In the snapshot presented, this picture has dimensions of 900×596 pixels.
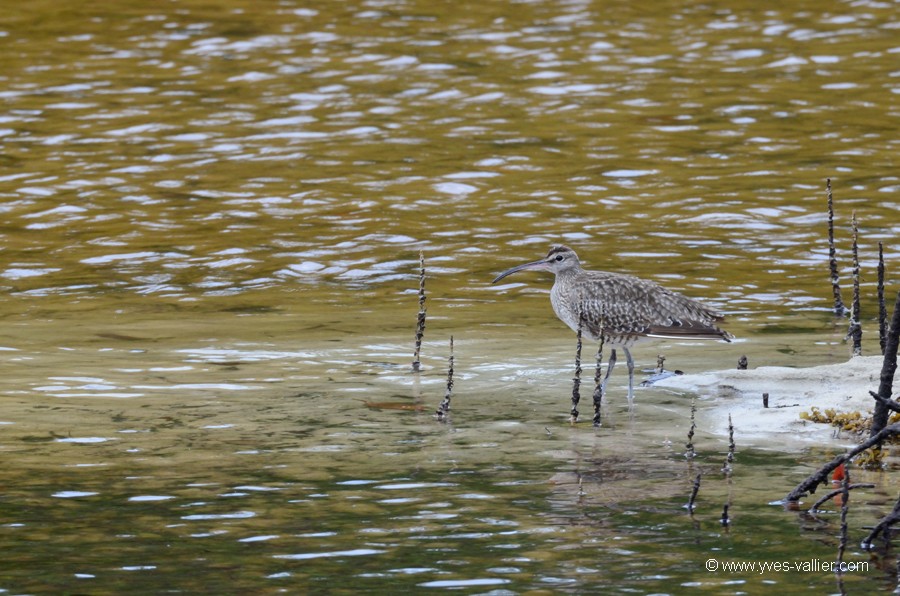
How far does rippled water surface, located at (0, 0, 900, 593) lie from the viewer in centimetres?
934

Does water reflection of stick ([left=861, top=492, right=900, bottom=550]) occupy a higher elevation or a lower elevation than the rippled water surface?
higher

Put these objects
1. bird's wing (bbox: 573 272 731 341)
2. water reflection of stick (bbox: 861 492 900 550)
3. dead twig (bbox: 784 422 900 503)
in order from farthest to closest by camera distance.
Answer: bird's wing (bbox: 573 272 731 341)
dead twig (bbox: 784 422 900 503)
water reflection of stick (bbox: 861 492 900 550)

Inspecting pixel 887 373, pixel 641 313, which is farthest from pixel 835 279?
pixel 887 373

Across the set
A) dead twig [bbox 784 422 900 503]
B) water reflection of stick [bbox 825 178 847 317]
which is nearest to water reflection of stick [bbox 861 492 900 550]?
dead twig [bbox 784 422 900 503]

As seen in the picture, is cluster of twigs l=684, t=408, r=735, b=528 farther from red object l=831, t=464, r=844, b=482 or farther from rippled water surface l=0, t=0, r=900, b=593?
red object l=831, t=464, r=844, b=482

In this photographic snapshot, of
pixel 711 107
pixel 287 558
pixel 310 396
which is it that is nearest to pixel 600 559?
pixel 287 558

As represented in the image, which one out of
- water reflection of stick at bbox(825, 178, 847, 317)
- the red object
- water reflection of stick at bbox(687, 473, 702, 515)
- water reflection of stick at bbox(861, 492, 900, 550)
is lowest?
water reflection of stick at bbox(825, 178, 847, 317)

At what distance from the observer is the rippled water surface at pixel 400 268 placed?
9.34 metres

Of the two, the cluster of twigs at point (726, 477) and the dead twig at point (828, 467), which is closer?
the dead twig at point (828, 467)

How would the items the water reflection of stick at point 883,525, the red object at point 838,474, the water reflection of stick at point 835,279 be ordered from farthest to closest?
the water reflection of stick at point 835,279 → the red object at point 838,474 → the water reflection of stick at point 883,525

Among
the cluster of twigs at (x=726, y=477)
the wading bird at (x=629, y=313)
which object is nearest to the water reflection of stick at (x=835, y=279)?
the wading bird at (x=629, y=313)

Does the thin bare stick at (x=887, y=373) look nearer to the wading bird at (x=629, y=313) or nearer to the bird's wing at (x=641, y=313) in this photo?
the wading bird at (x=629, y=313)

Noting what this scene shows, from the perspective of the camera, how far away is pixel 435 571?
28.5 ft

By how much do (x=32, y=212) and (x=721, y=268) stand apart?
9.20m
